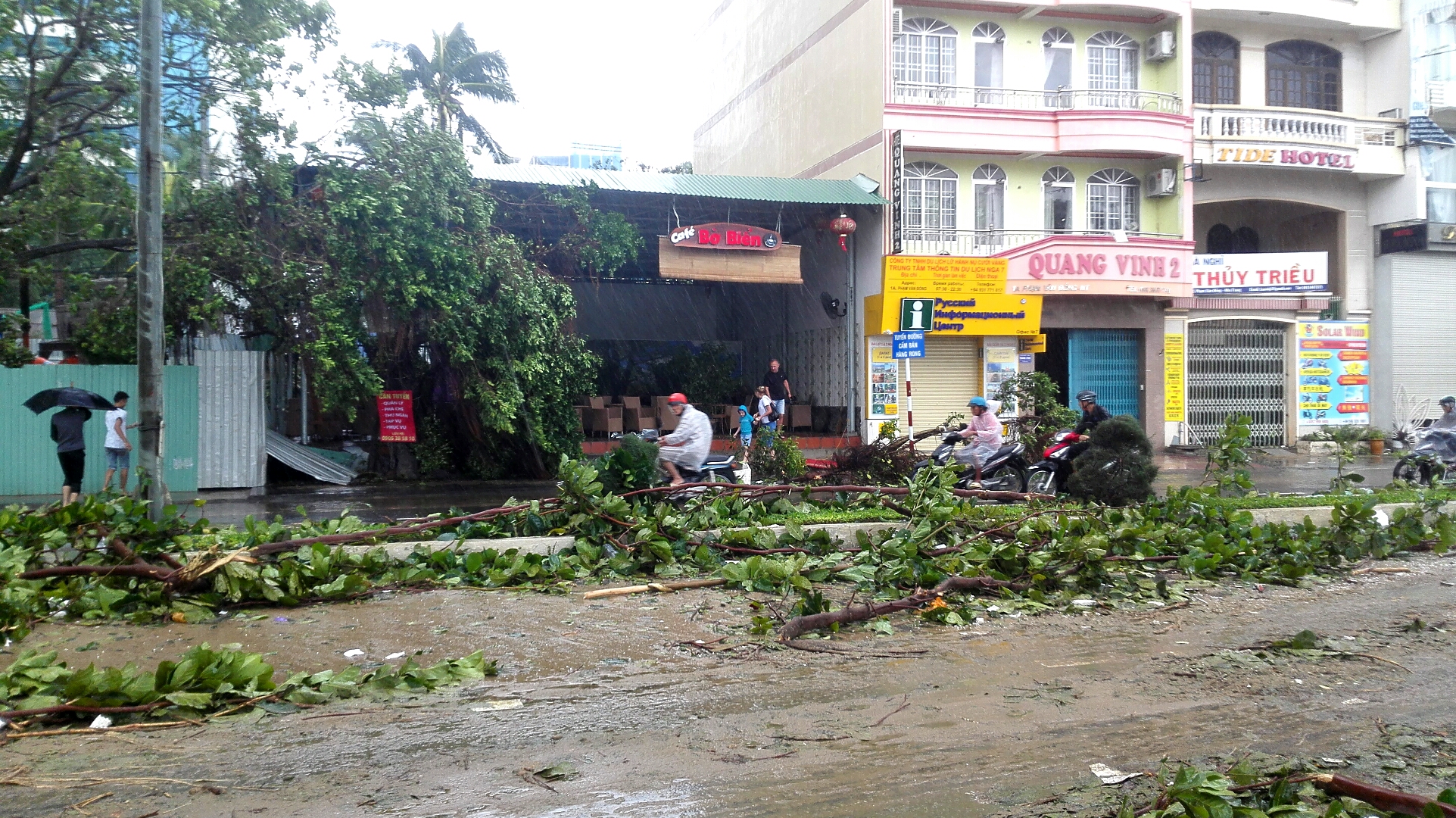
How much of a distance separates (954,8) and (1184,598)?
57.1 ft

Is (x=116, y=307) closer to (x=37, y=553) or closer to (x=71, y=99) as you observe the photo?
(x=71, y=99)

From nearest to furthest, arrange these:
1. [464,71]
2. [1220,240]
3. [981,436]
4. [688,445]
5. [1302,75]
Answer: [688,445], [981,436], [1302,75], [1220,240], [464,71]

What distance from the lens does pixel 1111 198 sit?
22703 mm

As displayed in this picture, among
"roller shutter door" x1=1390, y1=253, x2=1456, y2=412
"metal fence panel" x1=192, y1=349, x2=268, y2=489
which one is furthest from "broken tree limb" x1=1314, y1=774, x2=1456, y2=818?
"roller shutter door" x1=1390, y1=253, x2=1456, y2=412

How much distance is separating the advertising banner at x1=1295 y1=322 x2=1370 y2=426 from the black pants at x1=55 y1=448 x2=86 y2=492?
24239 mm

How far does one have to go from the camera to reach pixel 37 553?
6.88 m

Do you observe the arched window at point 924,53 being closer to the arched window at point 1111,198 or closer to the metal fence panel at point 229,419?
the arched window at point 1111,198

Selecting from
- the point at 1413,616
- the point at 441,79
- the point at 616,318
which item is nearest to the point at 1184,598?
the point at 1413,616

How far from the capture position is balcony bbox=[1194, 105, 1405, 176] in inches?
874

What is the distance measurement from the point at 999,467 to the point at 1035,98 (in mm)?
12601

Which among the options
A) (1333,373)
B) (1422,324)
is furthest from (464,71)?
(1422,324)

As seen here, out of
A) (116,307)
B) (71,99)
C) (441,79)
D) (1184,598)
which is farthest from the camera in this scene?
(441,79)

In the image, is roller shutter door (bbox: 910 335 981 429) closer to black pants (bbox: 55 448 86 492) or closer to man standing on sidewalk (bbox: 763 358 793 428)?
man standing on sidewalk (bbox: 763 358 793 428)

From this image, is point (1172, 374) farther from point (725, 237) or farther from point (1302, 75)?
point (725, 237)
